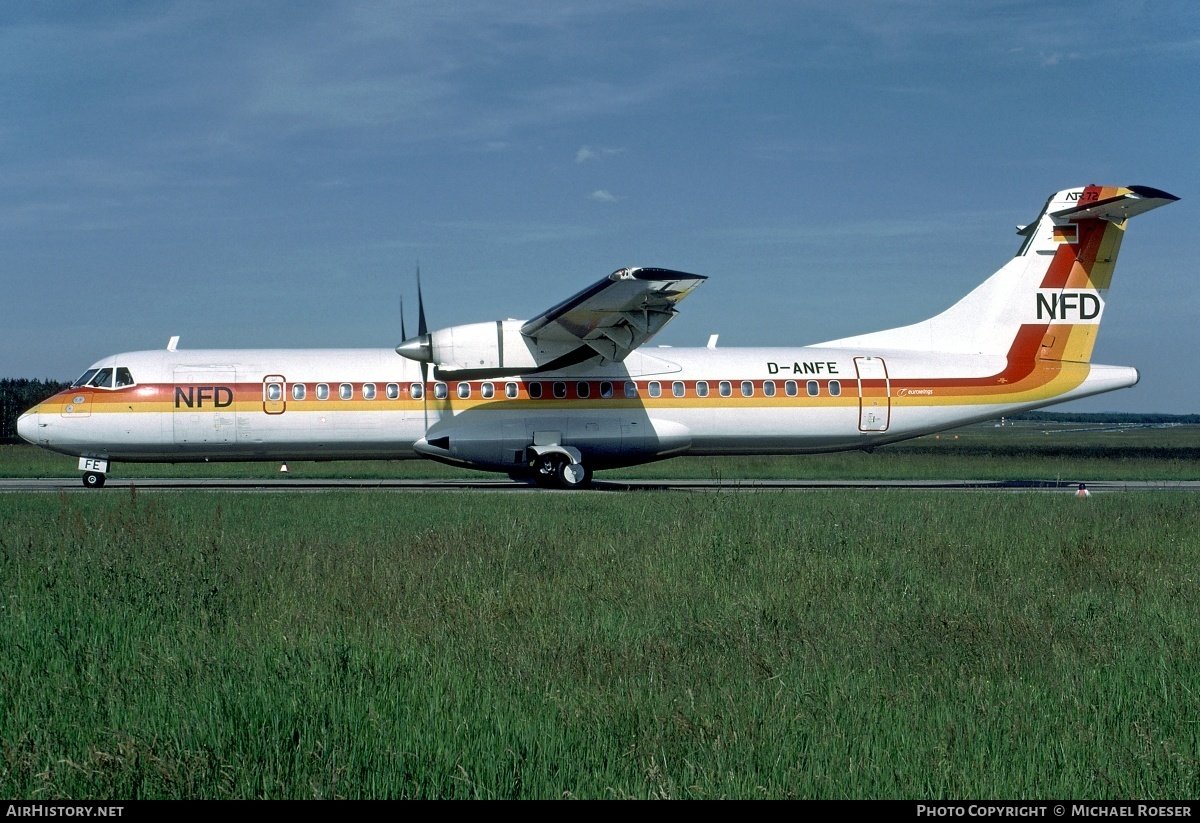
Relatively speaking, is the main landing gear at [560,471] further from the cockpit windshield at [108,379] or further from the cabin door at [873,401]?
the cockpit windshield at [108,379]

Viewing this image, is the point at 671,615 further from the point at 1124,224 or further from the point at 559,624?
the point at 1124,224

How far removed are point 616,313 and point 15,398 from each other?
59.7 meters

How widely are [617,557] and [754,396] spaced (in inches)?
512

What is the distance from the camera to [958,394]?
2339cm

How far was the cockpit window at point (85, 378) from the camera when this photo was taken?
22.5m

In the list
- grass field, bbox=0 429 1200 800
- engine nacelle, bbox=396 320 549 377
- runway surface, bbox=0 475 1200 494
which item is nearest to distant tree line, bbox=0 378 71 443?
runway surface, bbox=0 475 1200 494

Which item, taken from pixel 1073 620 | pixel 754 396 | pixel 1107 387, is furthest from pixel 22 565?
pixel 1107 387

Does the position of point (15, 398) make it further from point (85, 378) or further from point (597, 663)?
point (597, 663)

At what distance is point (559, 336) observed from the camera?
21844mm

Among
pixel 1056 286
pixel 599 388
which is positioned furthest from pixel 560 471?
pixel 1056 286

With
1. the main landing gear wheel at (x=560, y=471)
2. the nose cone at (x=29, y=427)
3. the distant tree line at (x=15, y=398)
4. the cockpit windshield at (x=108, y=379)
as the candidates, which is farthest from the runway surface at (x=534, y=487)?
the distant tree line at (x=15, y=398)

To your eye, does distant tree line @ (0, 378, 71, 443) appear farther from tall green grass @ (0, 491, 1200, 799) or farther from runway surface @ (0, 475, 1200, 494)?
tall green grass @ (0, 491, 1200, 799)
